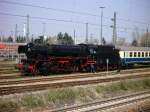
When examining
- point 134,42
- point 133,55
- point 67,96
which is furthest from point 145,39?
point 67,96

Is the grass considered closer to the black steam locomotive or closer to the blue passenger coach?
the black steam locomotive

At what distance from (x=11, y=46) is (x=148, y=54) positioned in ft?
85.4

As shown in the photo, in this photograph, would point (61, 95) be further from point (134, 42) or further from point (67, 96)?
point (134, 42)

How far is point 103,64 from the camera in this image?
34.5 m

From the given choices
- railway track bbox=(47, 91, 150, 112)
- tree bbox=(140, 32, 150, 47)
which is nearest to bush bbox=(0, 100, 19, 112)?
railway track bbox=(47, 91, 150, 112)

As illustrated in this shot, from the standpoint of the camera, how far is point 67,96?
19281 millimetres

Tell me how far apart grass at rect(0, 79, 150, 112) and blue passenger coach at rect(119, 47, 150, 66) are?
43.0 feet

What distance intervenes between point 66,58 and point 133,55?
12.4 meters

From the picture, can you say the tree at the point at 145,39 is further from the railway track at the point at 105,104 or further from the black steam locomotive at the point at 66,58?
the railway track at the point at 105,104

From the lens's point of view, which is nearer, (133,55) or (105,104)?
(105,104)

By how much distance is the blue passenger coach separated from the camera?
125 ft

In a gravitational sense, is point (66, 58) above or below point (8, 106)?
above

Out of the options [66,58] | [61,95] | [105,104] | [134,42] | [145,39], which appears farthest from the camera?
[134,42]

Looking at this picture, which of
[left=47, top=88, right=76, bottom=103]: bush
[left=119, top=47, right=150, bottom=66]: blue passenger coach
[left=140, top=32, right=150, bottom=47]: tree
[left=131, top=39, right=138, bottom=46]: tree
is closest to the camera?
[left=47, top=88, right=76, bottom=103]: bush
